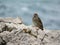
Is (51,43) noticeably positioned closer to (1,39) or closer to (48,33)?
(48,33)

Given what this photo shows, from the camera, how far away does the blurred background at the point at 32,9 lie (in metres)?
33.2

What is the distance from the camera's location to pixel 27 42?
10578mm

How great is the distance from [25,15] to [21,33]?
24.2 metres

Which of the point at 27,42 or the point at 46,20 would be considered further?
the point at 46,20

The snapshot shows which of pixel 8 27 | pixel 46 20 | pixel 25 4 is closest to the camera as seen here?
pixel 8 27

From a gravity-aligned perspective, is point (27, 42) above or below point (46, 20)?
above

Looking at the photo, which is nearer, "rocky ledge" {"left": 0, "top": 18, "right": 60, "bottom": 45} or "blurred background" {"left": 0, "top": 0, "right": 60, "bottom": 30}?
"rocky ledge" {"left": 0, "top": 18, "right": 60, "bottom": 45}

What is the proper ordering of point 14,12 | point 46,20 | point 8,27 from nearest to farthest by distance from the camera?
1. point 8,27
2. point 46,20
3. point 14,12

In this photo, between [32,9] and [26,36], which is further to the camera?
[32,9]

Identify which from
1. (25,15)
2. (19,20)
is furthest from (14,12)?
(19,20)

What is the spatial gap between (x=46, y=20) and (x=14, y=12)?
465 centimetres

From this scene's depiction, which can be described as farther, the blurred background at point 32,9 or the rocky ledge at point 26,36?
the blurred background at point 32,9

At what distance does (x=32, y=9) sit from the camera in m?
37.2

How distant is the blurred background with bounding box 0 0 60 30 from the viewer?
33250 mm
